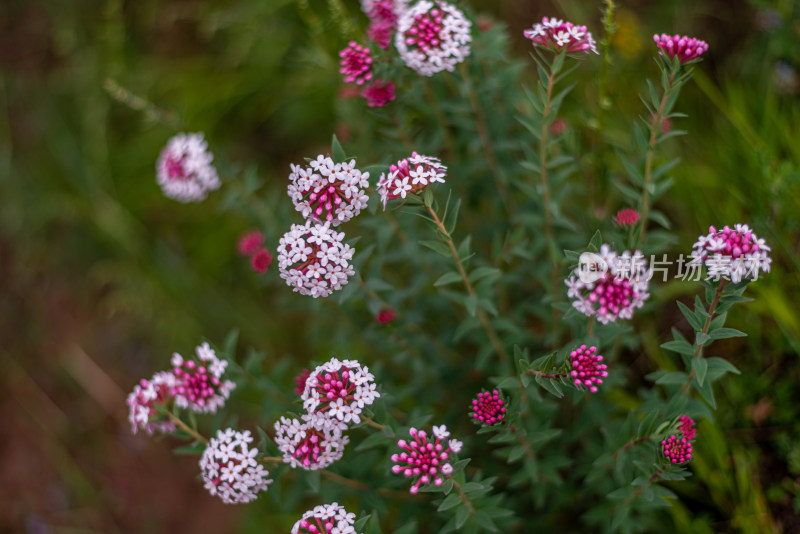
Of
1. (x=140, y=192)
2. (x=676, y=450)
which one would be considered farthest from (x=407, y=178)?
(x=140, y=192)

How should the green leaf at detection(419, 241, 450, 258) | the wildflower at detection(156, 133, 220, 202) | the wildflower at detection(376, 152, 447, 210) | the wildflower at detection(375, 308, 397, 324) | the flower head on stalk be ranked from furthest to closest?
the wildflower at detection(156, 133, 220, 202) → the wildflower at detection(375, 308, 397, 324) → the green leaf at detection(419, 241, 450, 258) → the wildflower at detection(376, 152, 447, 210) → the flower head on stalk

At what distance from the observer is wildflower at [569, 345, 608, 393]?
2.23 meters

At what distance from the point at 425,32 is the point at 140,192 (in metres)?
4.00

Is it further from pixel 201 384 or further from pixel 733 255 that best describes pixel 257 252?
pixel 733 255

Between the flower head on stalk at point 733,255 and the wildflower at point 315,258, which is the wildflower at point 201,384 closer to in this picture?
the wildflower at point 315,258

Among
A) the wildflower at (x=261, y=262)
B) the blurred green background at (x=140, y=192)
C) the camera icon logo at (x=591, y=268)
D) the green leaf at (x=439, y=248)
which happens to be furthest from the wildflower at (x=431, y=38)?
the blurred green background at (x=140, y=192)

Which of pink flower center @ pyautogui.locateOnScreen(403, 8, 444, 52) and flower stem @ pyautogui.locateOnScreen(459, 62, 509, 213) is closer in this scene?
pink flower center @ pyautogui.locateOnScreen(403, 8, 444, 52)

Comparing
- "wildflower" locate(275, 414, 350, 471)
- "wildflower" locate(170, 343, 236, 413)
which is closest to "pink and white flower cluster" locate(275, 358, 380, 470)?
"wildflower" locate(275, 414, 350, 471)

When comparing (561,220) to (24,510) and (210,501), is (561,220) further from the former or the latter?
(24,510)

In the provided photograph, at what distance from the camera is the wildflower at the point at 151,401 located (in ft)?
8.80

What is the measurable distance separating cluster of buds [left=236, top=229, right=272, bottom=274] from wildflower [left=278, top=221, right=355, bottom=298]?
77cm

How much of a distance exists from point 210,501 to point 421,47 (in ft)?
13.9

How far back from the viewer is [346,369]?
7.65 feet

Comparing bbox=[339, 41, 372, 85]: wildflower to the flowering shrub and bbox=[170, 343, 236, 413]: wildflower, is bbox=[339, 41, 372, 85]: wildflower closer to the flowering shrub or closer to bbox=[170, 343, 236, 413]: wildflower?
the flowering shrub
